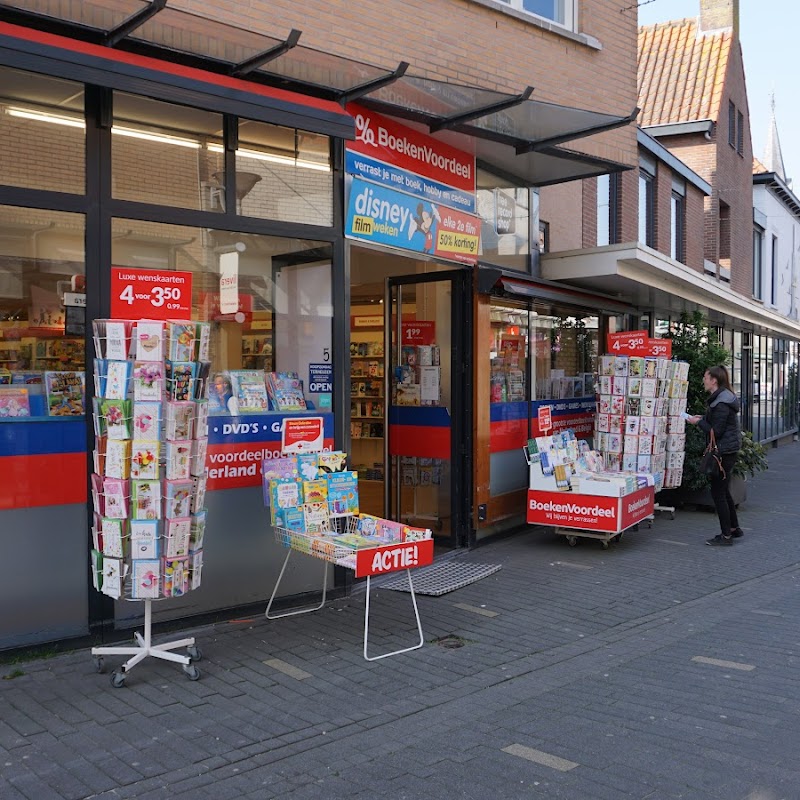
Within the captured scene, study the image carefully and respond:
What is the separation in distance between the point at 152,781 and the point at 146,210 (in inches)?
140

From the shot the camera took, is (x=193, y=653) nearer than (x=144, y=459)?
No

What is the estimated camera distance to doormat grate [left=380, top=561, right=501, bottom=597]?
7.20 meters

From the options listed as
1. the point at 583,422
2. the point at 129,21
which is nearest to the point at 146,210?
the point at 129,21

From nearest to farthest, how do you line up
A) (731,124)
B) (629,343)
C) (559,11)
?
1. (559,11)
2. (629,343)
3. (731,124)

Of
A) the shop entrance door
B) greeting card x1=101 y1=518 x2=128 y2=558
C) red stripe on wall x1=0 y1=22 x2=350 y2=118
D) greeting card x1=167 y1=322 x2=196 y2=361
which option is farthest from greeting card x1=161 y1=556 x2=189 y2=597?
the shop entrance door

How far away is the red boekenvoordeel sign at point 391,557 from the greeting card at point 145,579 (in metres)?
1.18

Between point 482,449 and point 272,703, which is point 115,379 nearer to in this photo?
point 272,703

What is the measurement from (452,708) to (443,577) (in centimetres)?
293

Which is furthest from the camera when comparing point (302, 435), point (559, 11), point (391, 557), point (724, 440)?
point (724, 440)

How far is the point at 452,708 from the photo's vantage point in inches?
184

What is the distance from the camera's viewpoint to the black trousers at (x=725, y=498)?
916cm

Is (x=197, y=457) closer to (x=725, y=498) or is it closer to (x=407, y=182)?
(x=407, y=182)

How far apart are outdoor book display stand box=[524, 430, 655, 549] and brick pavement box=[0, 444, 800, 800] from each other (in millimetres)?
1613

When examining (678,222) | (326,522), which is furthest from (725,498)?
(678,222)
